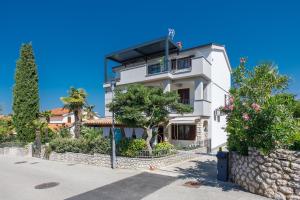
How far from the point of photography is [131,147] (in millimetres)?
16188

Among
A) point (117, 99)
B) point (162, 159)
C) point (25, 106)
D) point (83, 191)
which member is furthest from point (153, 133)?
point (25, 106)

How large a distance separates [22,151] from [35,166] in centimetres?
753

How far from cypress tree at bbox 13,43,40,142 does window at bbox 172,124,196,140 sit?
57.0 ft

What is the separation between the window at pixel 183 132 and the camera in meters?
23.4

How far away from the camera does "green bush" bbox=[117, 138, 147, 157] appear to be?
52.5 feet

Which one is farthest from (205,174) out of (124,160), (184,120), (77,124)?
(77,124)

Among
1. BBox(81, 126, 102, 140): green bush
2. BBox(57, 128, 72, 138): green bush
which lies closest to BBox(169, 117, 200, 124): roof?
BBox(81, 126, 102, 140): green bush

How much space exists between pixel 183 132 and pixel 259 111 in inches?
578

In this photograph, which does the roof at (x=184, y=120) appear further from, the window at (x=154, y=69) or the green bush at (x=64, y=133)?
the green bush at (x=64, y=133)

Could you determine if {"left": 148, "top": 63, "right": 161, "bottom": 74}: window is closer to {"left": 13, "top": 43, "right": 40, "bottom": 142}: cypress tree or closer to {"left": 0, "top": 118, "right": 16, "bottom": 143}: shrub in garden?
{"left": 13, "top": 43, "right": 40, "bottom": 142}: cypress tree

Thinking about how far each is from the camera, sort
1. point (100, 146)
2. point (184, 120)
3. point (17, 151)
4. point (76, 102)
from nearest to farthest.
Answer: point (100, 146), point (184, 120), point (17, 151), point (76, 102)

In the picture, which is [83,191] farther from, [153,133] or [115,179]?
[153,133]

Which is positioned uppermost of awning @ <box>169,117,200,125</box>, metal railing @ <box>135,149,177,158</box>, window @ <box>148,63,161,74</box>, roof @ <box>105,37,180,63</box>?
roof @ <box>105,37,180,63</box>

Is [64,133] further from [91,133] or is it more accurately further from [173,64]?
[173,64]
